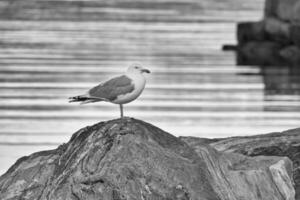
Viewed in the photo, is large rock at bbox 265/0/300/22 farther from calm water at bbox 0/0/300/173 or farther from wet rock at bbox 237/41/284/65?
calm water at bbox 0/0/300/173

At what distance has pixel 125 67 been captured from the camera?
32156 millimetres

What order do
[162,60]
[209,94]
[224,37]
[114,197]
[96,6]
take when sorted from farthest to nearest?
1. [96,6]
2. [224,37]
3. [162,60]
4. [209,94]
5. [114,197]

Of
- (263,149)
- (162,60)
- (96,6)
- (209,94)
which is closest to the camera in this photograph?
(263,149)

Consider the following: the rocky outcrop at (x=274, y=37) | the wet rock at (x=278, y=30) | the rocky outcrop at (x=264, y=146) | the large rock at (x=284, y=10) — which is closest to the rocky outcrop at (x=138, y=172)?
the rocky outcrop at (x=264, y=146)

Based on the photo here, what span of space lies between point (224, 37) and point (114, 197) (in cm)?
3490

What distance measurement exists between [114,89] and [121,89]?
0.11 metres

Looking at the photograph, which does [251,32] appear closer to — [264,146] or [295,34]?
[295,34]

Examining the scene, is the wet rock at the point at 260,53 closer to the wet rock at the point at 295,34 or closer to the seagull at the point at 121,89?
the wet rock at the point at 295,34

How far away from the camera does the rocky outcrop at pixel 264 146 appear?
10617 millimetres

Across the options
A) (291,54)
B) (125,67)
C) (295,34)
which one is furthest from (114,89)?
(295,34)

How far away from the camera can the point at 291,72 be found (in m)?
33.2

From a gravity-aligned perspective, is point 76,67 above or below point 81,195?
below

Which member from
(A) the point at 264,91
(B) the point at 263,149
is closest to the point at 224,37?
(A) the point at 264,91

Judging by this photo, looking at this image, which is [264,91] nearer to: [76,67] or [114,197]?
[76,67]
